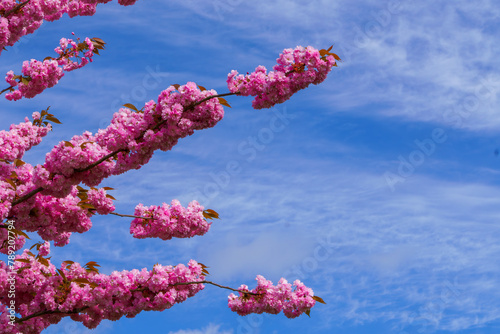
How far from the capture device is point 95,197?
7.96 metres

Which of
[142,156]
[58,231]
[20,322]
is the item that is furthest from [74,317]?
[142,156]

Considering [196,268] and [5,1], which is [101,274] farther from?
[5,1]

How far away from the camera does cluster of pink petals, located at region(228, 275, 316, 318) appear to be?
8.81m

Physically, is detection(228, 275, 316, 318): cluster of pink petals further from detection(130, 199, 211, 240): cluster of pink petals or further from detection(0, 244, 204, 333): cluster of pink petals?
detection(130, 199, 211, 240): cluster of pink petals

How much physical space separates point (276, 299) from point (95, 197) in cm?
330

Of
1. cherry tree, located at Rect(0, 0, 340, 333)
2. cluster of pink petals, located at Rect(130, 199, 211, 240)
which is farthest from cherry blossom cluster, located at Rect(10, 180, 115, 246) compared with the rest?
cluster of pink petals, located at Rect(130, 199, 211, 240)

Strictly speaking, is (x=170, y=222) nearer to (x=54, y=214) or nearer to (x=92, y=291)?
(x=92, y=291)

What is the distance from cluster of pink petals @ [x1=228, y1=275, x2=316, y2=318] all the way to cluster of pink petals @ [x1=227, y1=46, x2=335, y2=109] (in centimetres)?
366

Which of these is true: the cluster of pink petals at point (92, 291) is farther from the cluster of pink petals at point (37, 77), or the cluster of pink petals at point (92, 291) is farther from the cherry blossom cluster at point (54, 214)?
the cluster of pink petals at point (37, 77)

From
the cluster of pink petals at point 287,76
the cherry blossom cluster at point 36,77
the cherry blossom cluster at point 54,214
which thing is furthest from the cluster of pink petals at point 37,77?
the cluster of pink petals at point 287,76

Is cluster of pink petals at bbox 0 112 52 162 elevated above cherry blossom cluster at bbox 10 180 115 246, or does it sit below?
above

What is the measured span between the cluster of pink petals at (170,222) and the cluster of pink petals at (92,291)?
0.53 metres

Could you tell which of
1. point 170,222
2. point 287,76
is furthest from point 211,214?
point 287,76

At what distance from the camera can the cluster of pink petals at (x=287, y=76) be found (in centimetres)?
625
